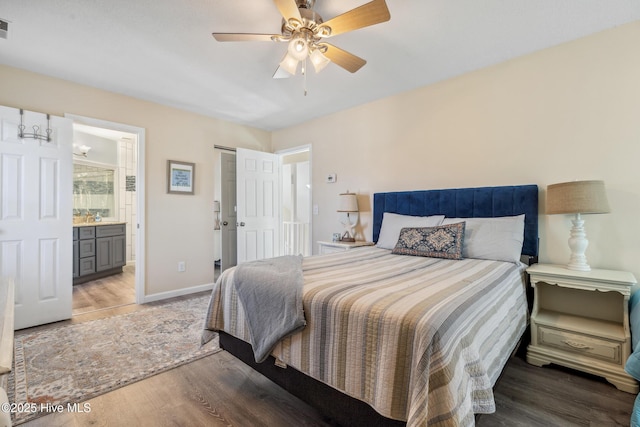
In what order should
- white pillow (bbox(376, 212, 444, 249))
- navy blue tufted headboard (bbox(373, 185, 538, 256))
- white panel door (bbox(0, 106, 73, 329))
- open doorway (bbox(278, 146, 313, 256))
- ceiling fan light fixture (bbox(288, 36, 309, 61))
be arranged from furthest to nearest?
open doorway (bbox(278, 146, 313, 256)), white pillow (bbox(376, 212, 444, 249)), white panel door (bbox(0, 106, 73, 329)), navy blue tufted headboard (bbox(373, 185, 538, 256)), ceiling fan light fixture (bbox(288, 36, 309, 61))

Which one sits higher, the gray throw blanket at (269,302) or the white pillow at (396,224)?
the white pillow at (396,224)

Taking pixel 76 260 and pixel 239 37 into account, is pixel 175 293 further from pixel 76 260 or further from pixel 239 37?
→ pixel 239 37

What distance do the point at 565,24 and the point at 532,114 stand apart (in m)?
0.67

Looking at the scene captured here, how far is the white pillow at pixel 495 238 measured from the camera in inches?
92.3

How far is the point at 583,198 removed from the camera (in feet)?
6.66

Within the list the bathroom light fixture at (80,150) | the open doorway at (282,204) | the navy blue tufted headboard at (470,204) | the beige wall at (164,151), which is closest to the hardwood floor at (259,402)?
the navy blue tufted headboard at (470,204)

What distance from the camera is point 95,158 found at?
5523 mm

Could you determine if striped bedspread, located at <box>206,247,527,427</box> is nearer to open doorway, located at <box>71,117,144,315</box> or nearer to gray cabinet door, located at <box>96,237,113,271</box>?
open doorway, located at <box>71,117,144,315</box>

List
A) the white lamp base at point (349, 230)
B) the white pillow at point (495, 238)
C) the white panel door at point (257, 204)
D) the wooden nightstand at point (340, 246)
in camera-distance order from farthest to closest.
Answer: the white panel door at point (257, 204) < the white lamp base at point (349, 230) < the wooden nightstand at point (340, 246) < the white pillow at point (495, 238)

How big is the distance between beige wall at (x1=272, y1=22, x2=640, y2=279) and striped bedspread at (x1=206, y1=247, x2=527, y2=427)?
116cm

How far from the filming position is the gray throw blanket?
1458 mm

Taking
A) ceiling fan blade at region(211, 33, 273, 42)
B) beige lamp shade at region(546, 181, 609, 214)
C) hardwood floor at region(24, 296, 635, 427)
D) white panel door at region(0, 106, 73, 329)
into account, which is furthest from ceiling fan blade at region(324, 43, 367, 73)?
white panel door at region(0, 106, 73, 329)

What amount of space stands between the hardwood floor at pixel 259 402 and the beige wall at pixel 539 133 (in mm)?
1007

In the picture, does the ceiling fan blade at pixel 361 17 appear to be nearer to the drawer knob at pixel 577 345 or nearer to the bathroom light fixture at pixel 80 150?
the drawer knob at pixel 577 345
